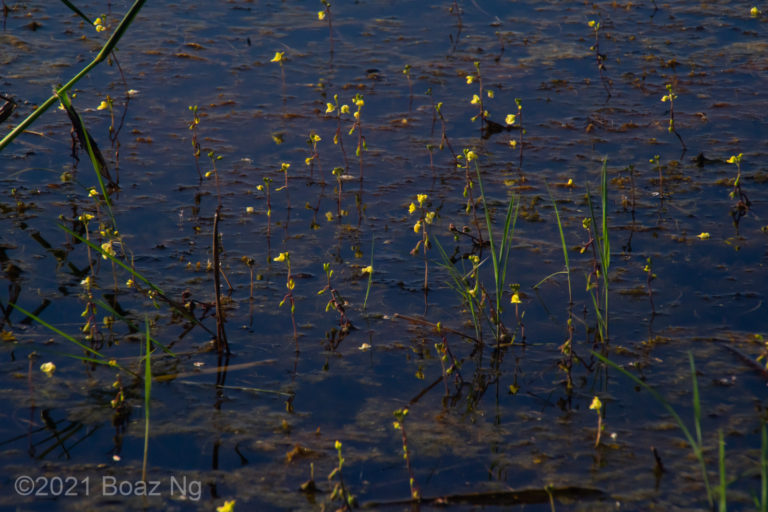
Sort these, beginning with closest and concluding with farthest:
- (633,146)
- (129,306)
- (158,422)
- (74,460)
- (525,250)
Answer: (74,460) → (158,422) → (129,306) → (525,250) → (633,146)

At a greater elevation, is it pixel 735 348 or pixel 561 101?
pixel 561 101

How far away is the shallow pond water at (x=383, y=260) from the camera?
347 centimetres

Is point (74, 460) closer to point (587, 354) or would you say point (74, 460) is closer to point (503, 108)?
point (587, 354)

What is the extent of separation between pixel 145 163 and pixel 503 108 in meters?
2.70

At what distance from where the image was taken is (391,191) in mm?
5699

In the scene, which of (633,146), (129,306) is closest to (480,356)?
(129,306)

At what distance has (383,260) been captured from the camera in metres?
4.95

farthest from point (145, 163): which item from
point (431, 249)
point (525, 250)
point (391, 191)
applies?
point (525, 250)

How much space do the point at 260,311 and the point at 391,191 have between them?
1567 millimetres

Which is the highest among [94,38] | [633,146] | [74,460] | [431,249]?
[94,38]

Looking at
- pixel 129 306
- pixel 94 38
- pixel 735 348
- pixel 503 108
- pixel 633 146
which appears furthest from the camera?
pixel 94 38

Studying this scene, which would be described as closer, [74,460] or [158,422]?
[74,460]

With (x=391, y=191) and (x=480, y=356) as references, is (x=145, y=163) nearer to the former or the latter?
(x=391, y=191)

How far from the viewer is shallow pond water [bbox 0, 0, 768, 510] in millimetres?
3473
